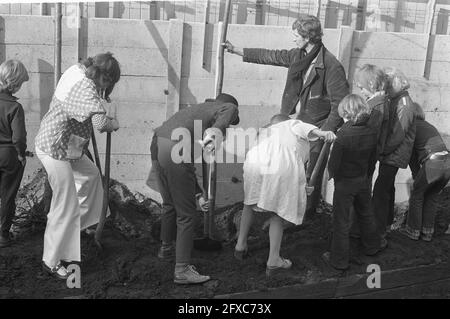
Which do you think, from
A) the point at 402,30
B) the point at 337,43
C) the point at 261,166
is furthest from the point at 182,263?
the point at 402,30

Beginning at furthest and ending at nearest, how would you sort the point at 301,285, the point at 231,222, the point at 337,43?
the point at 337,43, the point at 231,222, the point at 301,285

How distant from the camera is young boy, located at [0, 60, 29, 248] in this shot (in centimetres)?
461

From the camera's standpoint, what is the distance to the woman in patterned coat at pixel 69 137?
4270 mm

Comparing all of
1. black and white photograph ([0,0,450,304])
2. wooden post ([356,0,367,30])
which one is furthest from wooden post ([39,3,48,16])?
wooden post ([356,0,367,30])

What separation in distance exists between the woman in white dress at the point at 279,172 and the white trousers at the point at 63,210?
1.32 m

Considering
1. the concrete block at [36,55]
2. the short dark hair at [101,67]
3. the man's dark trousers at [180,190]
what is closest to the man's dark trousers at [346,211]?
the man's dark trousers at [180,190]

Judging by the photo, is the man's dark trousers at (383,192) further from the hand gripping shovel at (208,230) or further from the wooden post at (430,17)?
the wooden post at (430,17)

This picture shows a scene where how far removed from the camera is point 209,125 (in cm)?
448

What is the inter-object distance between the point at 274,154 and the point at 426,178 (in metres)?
1.74

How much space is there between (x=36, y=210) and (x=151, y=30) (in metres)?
2.03

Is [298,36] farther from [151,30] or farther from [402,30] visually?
[402,30]

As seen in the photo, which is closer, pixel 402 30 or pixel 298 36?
pixel 298 36

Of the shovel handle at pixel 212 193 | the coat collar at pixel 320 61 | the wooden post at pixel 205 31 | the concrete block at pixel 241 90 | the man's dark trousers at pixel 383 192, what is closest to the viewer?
the shovel handle at pixel 212 193
